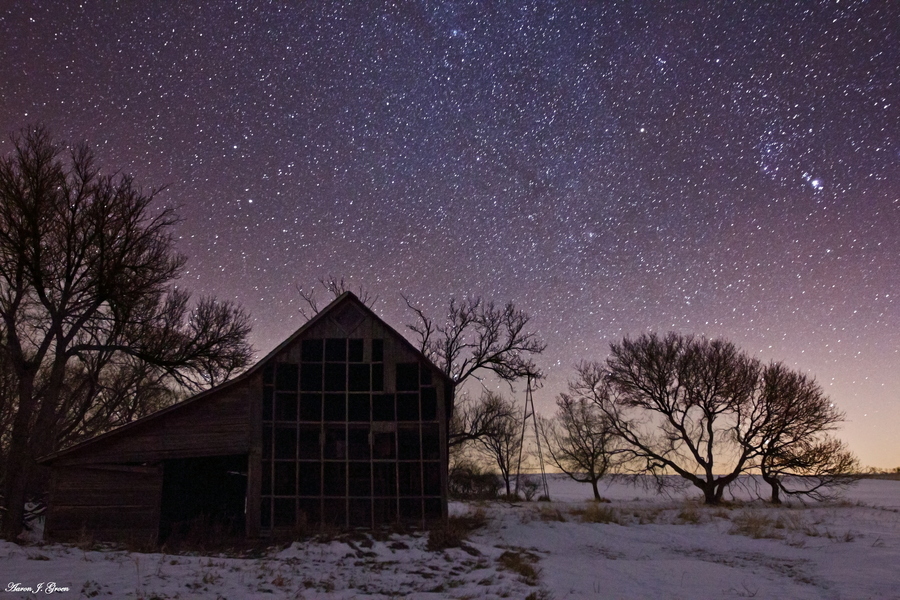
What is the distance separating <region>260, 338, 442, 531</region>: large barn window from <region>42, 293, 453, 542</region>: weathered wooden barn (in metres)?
0.03

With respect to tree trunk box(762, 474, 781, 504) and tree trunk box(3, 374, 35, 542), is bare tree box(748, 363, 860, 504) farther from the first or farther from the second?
tree trunk box(3, 374, 35, 542)

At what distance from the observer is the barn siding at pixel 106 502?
17156mm

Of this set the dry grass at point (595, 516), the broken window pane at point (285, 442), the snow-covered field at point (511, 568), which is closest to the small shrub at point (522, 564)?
the snow-covered field at point (511, 568)

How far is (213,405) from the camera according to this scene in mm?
18469

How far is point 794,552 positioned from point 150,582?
616 inches

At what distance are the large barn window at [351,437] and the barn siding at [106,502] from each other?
128 inches

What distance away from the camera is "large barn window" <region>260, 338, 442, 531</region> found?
733 inches

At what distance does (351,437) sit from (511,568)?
809 cm

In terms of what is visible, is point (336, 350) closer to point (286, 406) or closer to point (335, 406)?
point (335, 406)

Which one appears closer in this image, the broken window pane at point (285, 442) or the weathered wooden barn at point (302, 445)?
the weathered wooden barn at point (302, 445)

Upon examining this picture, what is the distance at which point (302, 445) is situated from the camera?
19125mm

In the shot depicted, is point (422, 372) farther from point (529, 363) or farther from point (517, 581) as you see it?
point (529, 363)

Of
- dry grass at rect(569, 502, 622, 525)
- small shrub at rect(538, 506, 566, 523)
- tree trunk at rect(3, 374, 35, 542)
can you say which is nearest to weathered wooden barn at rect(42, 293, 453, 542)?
tree trunk at rect(3, 374, 35, 542)

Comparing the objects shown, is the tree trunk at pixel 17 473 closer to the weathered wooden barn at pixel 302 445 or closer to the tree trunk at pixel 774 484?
the weathered wooden barn at pixel 302 445
